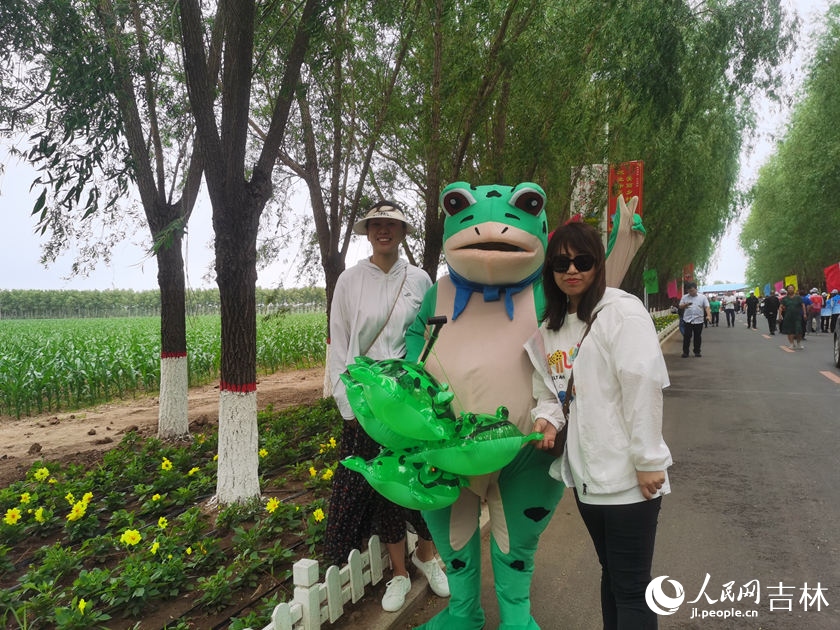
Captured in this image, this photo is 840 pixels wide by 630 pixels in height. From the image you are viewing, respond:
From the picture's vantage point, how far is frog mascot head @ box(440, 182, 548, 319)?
86.2 inches

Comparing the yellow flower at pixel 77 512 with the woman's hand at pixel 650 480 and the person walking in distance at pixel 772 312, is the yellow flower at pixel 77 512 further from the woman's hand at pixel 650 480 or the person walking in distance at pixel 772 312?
the person walking in distance at pixel 772 312

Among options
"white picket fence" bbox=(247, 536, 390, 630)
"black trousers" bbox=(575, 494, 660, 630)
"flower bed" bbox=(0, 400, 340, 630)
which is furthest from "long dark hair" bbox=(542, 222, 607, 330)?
"flower bed" bbox=(0, 400, 340, 630)

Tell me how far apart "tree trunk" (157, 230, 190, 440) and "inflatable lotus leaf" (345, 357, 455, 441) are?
14.6 feet

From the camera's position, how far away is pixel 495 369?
216cm

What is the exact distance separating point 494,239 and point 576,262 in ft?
1.29

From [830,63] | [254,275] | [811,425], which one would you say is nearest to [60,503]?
[254,275]

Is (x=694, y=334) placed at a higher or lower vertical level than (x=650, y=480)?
lower

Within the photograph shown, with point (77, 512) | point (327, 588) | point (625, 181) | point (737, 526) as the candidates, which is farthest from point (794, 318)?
point (77, 512)

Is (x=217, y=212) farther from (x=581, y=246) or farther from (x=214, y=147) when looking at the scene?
(x=581, y=246)

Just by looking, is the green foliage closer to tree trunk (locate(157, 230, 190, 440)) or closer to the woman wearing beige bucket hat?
tree trunk (locate(157, 230, 190, 440))

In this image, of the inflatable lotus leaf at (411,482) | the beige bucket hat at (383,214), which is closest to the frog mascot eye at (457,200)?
the beige bucket hat at (383,214)

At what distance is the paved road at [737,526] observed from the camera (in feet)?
8.80

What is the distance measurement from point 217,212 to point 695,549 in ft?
12.2

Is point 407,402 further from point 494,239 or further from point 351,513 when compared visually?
point 351,513
